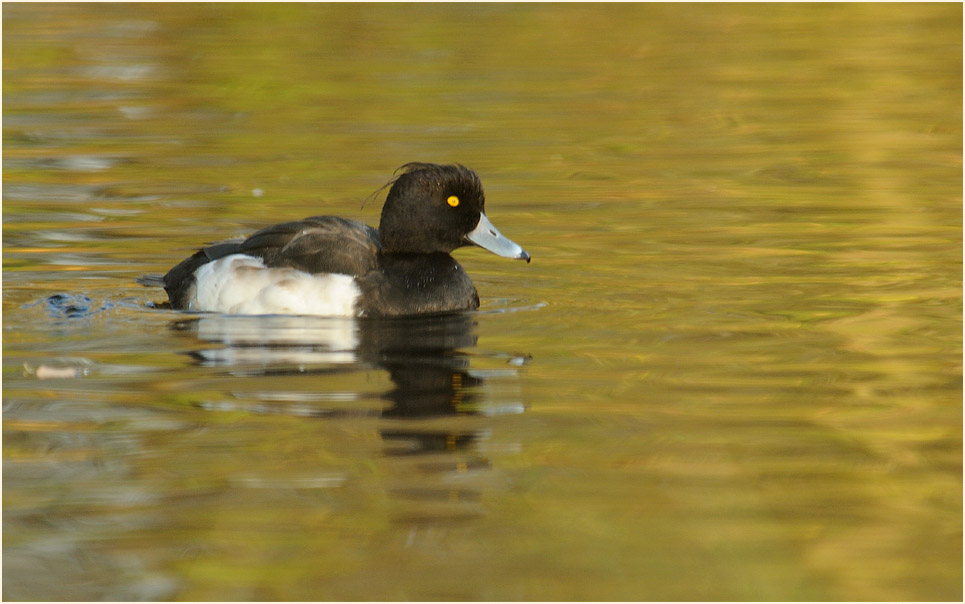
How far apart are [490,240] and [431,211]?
1.32ft

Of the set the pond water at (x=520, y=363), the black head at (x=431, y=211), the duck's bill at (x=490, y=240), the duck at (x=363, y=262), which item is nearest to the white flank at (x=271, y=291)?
the duck at (x=363, y=262)

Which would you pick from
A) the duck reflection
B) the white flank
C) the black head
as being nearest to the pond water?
the duck reflection

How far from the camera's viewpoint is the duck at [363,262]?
8.98 m

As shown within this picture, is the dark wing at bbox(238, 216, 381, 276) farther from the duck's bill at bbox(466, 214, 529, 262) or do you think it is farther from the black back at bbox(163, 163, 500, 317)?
the duck's bill at bbox(466, 214, 529, 262)

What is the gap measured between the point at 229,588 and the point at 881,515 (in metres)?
2.29

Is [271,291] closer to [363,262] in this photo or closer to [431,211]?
[363,262]

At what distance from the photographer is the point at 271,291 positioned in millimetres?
9000

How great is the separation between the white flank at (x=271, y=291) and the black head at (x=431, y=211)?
1.54 feet

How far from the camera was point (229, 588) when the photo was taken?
5020 mm

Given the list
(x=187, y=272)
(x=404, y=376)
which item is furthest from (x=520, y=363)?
(x=187, y=272)

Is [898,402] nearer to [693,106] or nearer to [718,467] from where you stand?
[718,467]

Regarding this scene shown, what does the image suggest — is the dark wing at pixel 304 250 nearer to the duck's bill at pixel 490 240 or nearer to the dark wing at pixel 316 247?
the dark wing at pixel 316 247

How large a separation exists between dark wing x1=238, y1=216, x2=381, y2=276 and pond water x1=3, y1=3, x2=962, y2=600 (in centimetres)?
38

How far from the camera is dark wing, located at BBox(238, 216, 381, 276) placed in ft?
29.6
